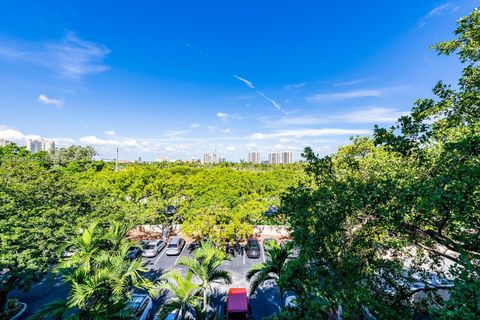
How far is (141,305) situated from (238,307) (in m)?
4.63

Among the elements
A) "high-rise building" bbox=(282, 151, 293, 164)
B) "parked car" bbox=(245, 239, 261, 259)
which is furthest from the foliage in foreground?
"high-rise building" bbox=(282, 151, 293, 164)

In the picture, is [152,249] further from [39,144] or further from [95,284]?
[39,144]

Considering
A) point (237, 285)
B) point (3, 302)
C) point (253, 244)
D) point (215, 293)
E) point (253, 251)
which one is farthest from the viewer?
point (253, 244)

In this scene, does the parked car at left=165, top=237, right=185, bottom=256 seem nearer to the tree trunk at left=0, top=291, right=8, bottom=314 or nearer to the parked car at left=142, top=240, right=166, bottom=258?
the parked car at left=142, top=240, right=166, bottom=258

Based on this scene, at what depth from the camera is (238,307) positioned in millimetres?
10750

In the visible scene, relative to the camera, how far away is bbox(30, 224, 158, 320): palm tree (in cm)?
641

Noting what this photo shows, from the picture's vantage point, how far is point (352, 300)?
4238 millimetres

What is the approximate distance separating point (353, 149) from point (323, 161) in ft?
45.5

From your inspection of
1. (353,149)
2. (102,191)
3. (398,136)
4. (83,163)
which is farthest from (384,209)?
(83,163)

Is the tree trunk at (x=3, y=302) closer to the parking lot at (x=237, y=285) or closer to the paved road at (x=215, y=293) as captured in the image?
the paved road at (x=215, y=293)

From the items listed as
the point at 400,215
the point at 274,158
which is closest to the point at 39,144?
the point at 274,158

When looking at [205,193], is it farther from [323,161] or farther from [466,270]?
[466,270]

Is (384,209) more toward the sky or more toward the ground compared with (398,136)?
more toward the ground

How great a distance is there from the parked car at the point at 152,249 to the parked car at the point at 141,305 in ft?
18.6
